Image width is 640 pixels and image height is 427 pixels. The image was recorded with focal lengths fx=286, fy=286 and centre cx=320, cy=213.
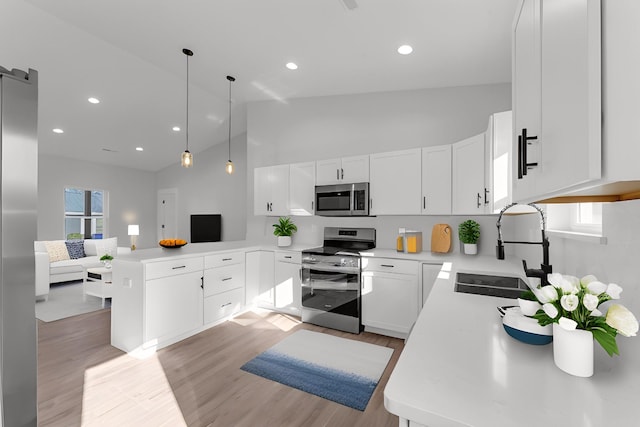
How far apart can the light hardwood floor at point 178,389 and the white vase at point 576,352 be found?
4.83 ft

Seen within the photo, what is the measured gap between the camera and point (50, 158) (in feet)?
20.6

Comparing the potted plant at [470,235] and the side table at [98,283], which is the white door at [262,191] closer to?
the side table at [98,283]

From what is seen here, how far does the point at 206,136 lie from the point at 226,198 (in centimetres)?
146

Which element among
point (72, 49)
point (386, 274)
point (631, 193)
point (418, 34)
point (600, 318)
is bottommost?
point (386, 274)

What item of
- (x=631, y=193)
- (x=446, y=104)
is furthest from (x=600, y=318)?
(x=446, y=104)

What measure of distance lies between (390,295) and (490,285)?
1336mm

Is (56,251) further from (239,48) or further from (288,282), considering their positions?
(239,48)

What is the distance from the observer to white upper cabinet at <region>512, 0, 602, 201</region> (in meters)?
0.49

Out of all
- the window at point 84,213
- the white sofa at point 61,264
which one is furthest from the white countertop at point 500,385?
the window at point 84,213

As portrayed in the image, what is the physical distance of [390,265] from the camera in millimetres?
3037

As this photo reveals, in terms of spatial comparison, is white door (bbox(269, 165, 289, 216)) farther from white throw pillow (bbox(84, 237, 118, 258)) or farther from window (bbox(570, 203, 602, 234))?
white throw pillow (bbox(84, 237, 118, 258))

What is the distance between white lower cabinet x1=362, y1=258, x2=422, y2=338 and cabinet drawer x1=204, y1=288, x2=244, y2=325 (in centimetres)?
163

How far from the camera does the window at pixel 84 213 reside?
6889 mm

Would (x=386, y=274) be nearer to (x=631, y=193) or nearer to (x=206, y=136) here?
(x=631, y=193)
